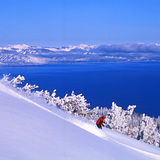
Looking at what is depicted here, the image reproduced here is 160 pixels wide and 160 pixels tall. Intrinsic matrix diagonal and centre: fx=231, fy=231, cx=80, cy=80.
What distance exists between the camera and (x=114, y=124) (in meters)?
40.9

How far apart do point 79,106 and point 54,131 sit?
19.9 meters

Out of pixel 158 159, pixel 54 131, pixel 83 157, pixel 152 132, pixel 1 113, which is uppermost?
pixel 1 113

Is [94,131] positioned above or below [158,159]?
above

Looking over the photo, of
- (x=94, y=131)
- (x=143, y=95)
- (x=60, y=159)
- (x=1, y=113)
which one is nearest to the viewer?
(x=60, y=159)

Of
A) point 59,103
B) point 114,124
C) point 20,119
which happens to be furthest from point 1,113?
point 114,124

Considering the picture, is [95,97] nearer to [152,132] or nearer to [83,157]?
[152,132]

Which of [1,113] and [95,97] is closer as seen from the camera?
[1,113]

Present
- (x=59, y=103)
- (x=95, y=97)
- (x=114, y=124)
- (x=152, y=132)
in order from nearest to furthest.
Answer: (x=59, y=103)
(x=114, y=124)
(x=152, y=132)
(x=95, y=97)

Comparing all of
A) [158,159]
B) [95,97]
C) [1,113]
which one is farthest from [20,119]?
[95,97]

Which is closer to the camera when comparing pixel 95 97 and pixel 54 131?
pixel 54 131

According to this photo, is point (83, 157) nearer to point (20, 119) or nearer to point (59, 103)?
point (20, 119)

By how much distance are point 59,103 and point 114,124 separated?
57.4 feet

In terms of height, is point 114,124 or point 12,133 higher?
point 12,133

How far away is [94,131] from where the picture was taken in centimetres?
1106
